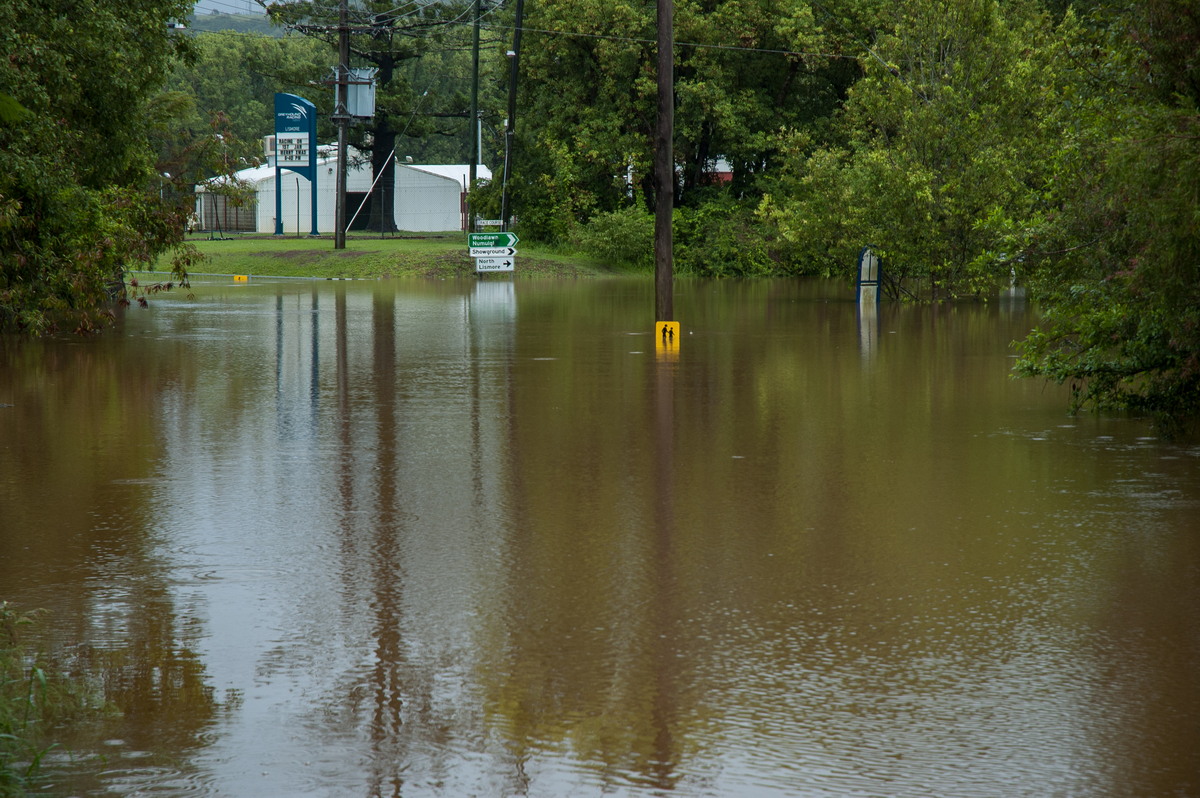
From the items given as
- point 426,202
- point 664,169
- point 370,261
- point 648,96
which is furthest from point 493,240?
point 426,202

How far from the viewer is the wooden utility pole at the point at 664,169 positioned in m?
22.0

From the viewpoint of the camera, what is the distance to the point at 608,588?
705 centimetres

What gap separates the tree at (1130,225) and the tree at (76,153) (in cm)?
1178

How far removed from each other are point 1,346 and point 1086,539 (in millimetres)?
16990

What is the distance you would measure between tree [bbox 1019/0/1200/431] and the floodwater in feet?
2.20

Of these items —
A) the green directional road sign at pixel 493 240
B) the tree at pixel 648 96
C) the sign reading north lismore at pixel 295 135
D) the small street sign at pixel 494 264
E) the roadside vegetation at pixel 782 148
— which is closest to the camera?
the roadside vegetation at pixel 782 148

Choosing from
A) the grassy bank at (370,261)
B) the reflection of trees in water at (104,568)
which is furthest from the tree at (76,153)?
the grassy bank at (370,261)

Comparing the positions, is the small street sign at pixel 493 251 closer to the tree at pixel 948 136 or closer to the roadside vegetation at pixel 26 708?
the tree at pixel 948 136

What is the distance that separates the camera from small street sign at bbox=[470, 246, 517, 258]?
4850 centimetres

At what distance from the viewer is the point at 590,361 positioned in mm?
18953

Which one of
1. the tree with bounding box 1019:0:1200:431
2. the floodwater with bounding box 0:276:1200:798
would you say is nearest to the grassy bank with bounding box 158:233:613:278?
the floodwater with bounding box 0:276:1200:798

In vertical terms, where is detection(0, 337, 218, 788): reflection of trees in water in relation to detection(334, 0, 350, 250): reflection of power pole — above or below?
below

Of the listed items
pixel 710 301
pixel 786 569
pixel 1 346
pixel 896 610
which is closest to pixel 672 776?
pixel 896 610

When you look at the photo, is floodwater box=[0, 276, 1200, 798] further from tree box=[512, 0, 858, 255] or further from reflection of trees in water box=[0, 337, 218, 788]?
tree box=[512, 0, 858, 255]
